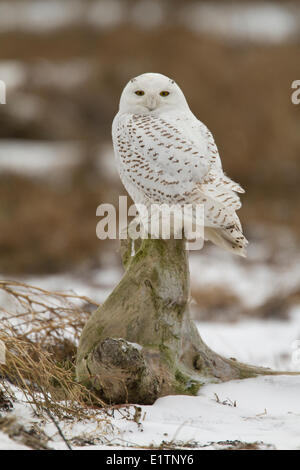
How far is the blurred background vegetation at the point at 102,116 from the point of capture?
8.68 m

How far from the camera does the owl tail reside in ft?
9.55

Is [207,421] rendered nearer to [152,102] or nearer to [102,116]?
[152,102]

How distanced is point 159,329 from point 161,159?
2.39 feet

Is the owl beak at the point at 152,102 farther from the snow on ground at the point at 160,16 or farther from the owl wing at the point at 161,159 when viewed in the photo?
the snow on ground at the point at 160,16

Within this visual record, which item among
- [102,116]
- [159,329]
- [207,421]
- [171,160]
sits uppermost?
[102,116]

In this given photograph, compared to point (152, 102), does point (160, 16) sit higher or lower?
higher

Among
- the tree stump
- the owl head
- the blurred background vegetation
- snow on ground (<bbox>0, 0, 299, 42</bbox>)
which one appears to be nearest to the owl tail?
the tree stump

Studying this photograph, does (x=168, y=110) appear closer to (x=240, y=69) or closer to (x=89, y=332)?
(x=89, y=332)

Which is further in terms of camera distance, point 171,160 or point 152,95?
point 152,95

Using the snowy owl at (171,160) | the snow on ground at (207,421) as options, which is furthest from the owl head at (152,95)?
the snow on ground at (207,421)

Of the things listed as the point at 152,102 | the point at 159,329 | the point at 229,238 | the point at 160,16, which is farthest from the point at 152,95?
the point at 160,16

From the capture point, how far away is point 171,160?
285 centimetres

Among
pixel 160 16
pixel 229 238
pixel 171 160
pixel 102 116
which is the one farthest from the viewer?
pixel 160 16

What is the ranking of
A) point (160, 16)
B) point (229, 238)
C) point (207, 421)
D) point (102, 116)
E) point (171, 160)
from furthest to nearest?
point (160, 16) < point (102, 116) < point (229, 238) < point (171, 160) < point (207, 421)
